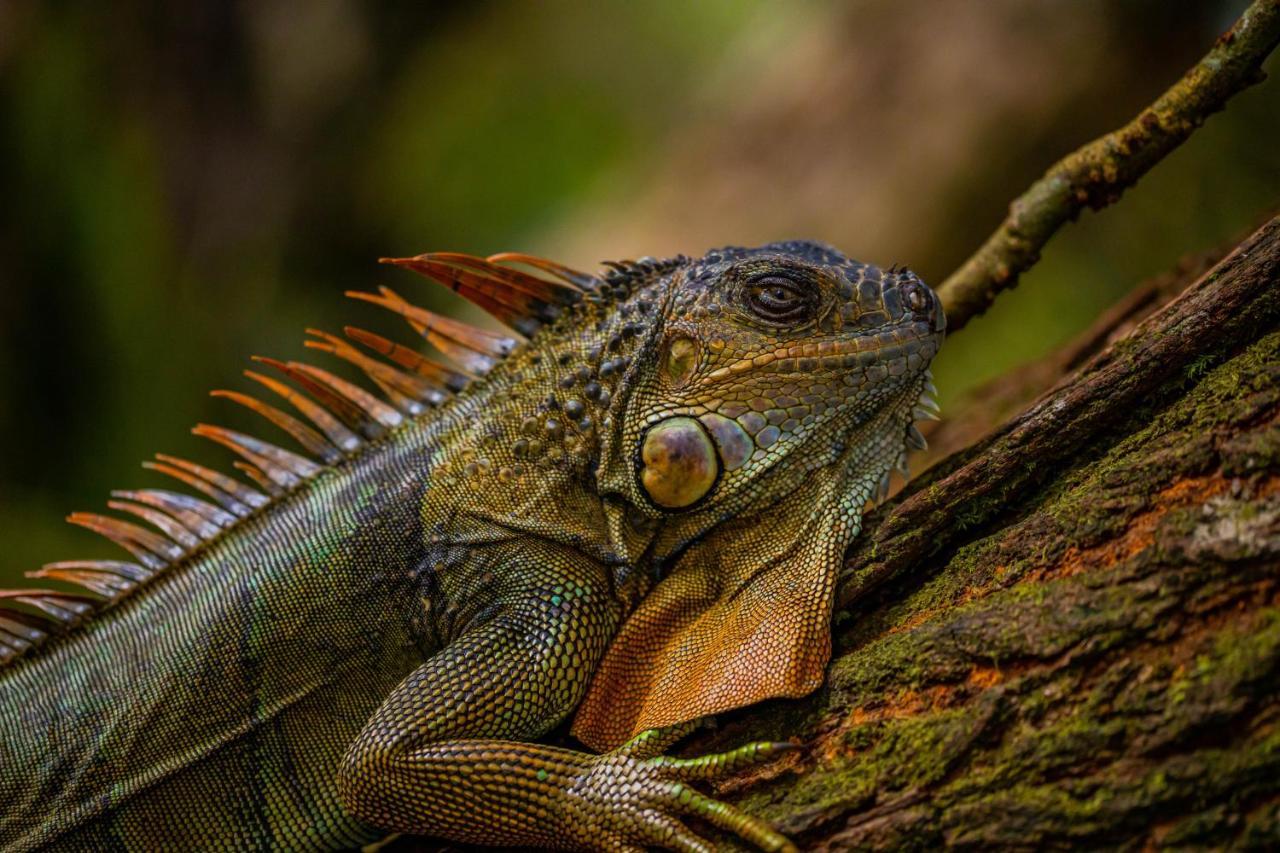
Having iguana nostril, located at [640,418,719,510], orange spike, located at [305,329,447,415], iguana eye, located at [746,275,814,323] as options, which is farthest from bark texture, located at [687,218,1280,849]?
orange spike, located at [305,329,447,415]

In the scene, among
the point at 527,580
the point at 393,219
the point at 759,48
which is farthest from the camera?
the point at 393,219

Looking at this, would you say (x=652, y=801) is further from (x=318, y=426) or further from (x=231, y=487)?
(x=231, y=487)

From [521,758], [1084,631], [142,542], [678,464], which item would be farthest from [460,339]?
[1084,631]

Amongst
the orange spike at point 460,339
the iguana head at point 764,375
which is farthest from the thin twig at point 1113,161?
the orange spike at point 460,339

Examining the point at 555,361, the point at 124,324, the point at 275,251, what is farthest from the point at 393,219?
the point at 555,361

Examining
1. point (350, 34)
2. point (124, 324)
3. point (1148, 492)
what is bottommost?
point (1148, 492)

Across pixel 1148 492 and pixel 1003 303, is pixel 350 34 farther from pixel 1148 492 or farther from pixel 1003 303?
pixel 1148 492

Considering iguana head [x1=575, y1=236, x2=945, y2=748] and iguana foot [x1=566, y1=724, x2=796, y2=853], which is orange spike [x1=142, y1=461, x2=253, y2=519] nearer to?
iguana head [x1=575, y1=236, x2=945, y2=748]
